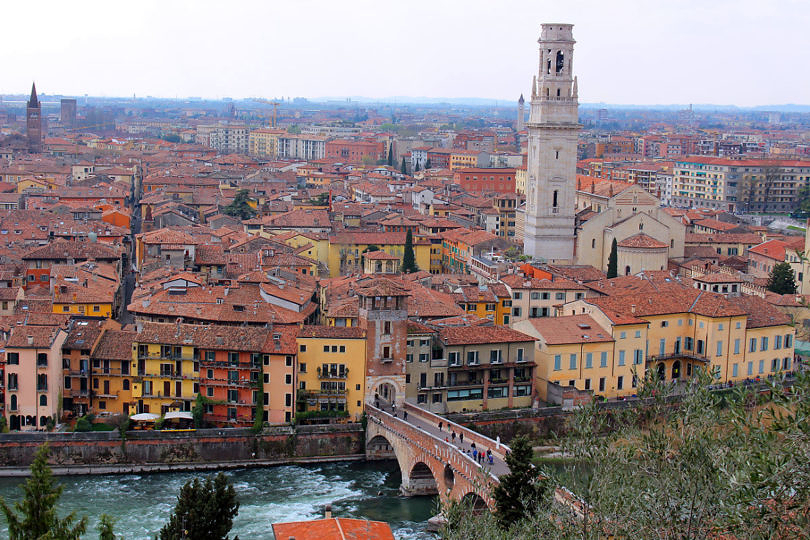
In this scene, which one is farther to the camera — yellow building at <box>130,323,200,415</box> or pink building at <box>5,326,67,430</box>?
yellow building at <box>130,323,200,415</box>

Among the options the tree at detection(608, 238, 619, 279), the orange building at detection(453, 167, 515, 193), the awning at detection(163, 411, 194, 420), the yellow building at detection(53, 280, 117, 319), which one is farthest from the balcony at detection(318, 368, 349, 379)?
the orange building at detection(453, 167, 515, 193)

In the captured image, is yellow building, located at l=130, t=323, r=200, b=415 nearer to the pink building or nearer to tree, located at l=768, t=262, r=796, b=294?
the pink building

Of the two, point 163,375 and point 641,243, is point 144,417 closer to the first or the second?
point 163,375

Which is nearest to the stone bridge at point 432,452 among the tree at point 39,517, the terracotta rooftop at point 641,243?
the tree at point 39,517

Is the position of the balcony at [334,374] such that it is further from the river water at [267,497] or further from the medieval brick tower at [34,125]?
the medieval brick tower at [34,125]

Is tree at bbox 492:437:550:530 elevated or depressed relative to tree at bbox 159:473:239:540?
elevated

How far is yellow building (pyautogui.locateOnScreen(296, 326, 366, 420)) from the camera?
100.0ft

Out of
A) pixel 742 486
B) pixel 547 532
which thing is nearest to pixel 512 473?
pixel 547 532

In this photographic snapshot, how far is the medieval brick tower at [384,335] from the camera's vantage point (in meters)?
30.3

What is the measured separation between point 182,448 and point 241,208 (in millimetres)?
36828

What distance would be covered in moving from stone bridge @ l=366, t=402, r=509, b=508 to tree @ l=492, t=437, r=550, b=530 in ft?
2.44

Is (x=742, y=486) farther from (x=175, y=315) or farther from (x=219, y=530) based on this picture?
(x=175, y=315)

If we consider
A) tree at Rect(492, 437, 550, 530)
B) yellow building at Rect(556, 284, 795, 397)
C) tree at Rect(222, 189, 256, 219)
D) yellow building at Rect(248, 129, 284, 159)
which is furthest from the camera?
yellow building at Rect(248, 129, 284, 159)

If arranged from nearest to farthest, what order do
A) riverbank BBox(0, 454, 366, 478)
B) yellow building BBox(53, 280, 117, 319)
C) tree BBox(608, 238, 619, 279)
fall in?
riverbank BBox(0, 454, 366, 478) < yellow building BBox(53, 280, 117, 319) < tree BBox(608, 238, 619, 279)
